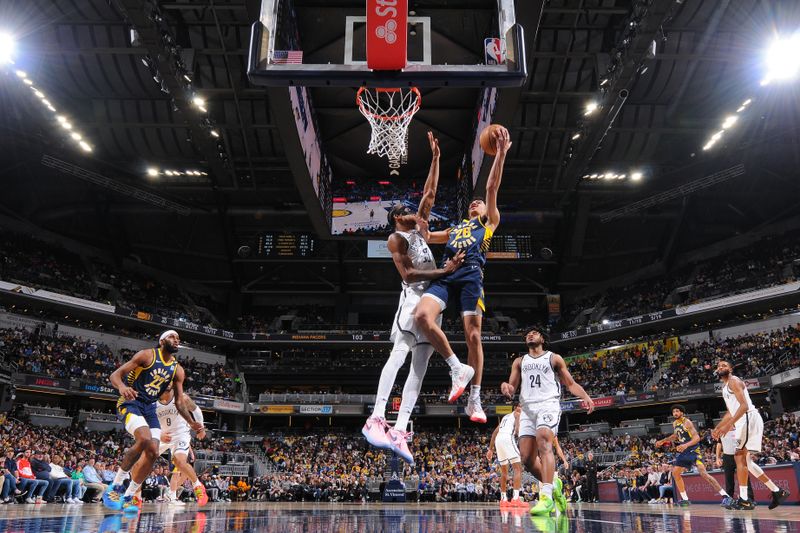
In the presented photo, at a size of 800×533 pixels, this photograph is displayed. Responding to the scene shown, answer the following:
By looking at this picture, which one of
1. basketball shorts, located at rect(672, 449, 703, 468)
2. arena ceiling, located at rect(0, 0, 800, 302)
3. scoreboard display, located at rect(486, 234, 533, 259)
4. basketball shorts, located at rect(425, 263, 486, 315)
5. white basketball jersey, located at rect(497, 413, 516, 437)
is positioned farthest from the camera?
scoreboard display, located at rect(486, 234, 533, 259)

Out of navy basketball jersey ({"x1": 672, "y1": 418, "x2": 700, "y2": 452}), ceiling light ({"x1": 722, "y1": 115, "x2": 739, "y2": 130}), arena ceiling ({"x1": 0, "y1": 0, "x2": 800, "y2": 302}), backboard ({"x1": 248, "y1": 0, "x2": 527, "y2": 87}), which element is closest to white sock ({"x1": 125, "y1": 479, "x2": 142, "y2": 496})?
backboard ({"x1": 248, "y1": 0, "x2": 527, "y2": 87})

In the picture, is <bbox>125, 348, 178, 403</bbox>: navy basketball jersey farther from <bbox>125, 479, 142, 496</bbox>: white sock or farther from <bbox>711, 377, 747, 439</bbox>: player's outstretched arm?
<bbox>711, 377, 747, 439</bbox>: player's outstretched arm

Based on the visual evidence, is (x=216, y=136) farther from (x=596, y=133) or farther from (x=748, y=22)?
(x=748, y=22)

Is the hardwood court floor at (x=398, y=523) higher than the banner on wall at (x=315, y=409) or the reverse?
the reverse

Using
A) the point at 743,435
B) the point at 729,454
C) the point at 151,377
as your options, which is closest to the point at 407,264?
the point at 151,377

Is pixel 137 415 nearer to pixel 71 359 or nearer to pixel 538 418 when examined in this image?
pixel 538 418

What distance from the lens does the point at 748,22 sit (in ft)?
56.0

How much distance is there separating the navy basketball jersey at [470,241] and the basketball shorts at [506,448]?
22.7 ft

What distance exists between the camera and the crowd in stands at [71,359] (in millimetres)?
25078

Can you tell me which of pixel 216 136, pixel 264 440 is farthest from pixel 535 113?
pixel 264 440

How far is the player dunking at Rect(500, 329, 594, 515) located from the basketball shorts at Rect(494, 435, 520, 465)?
4.29 m

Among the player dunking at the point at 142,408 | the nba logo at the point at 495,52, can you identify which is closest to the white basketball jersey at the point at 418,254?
the player dunking at the point at 142,408

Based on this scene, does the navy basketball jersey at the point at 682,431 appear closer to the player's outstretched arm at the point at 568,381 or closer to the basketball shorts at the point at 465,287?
the player's outstretched arm at the point at 568,381

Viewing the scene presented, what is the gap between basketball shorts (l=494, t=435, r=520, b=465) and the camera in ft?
35.8
